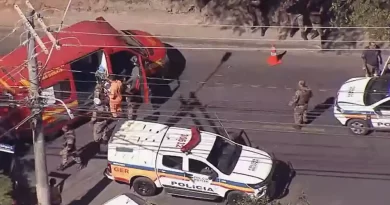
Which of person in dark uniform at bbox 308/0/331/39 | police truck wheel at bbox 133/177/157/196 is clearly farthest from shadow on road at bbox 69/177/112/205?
person in dark uniform at bbox 308/0/331/39

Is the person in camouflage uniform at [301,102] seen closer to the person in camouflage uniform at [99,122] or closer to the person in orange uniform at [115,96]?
the person in orange uniform at [115,96]

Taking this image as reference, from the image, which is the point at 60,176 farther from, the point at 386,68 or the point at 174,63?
the point at 386,68

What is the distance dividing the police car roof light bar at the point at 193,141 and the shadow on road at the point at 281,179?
180cm

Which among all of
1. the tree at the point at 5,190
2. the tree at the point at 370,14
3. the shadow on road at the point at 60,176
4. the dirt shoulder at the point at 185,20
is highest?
the tree at the point at 370,14

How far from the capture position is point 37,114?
53.4 ft

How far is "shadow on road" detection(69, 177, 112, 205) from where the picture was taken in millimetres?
19469

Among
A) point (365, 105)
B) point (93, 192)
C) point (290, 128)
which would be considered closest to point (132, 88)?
point (93, 192)

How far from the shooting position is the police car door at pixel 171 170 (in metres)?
18.6

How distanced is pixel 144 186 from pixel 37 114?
12.3ft

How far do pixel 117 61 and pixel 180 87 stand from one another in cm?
212

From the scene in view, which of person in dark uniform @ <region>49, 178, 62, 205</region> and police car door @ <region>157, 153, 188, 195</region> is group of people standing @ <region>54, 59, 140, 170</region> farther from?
police car door @ <region>157, 153, 188, 195</region>

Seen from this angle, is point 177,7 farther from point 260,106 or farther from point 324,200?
point 324,200

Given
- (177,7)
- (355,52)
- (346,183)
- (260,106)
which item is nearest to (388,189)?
(346,183)

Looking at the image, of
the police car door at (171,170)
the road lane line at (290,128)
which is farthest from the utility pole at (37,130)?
the road lane line at (290,128)
